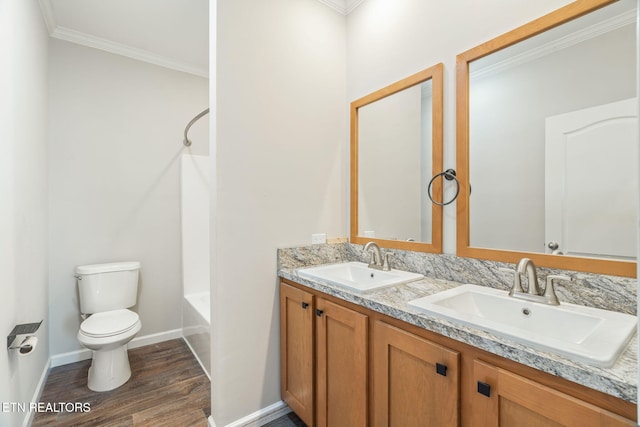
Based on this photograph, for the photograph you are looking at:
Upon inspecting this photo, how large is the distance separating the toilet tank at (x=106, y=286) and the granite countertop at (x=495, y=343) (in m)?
1.89

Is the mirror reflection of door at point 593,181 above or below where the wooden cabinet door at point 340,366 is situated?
above

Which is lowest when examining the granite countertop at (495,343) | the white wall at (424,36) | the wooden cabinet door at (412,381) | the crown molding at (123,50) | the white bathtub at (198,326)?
the white bathtub at (198,326)

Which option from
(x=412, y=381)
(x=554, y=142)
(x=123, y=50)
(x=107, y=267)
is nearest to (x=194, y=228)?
(x=107, y=267)

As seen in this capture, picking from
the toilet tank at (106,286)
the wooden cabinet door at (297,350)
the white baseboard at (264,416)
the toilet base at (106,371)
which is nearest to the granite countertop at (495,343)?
the wooden cabinet door at (297,350)

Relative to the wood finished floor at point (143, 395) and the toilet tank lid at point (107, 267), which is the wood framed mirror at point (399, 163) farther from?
the toilet tank lid at point (107, 267)

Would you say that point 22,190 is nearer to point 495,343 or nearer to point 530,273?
point 495,343

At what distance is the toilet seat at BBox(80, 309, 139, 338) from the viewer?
1982mm

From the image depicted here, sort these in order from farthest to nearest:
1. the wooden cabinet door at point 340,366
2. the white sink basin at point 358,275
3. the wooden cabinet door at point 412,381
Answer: the white sink basin at point 358,275, the wooden cabinet door at point 340,366, the wooden cabinet door at point 412,381

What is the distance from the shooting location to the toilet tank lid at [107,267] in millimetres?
2311

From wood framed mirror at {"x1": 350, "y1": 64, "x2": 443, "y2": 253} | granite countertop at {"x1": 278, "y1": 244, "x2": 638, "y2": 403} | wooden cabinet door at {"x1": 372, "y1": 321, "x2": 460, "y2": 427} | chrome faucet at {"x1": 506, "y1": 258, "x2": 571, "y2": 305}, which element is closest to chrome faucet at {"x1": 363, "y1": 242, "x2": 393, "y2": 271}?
wood framed mirror at {"x1": 350, "y1": 64, "x2": 443, "y2": 253}

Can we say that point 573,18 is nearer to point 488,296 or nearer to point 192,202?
point 488,296

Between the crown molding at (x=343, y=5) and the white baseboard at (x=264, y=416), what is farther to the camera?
the crown molding at (x=343, y=5)

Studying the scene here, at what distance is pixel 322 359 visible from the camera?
149 cm

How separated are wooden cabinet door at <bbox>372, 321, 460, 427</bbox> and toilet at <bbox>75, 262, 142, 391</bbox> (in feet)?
6.04
